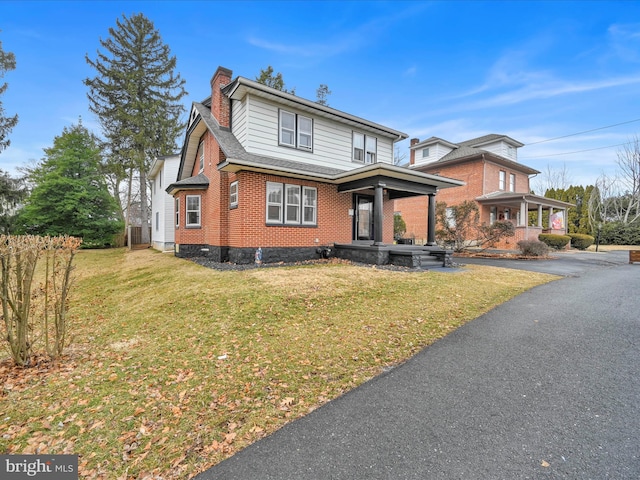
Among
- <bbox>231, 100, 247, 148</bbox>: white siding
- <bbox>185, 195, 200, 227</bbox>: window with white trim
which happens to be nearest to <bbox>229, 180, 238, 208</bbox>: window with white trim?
<bbox>231, 100, 247, 148</bbox>: white siding

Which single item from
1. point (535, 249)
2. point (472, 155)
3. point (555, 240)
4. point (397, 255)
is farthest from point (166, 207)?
point (555, 240)

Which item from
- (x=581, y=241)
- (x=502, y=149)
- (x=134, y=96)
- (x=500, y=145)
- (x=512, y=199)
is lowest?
(x=581, y=241)

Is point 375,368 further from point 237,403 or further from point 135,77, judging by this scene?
point 135,77

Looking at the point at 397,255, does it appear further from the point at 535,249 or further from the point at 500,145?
the point at 500,145

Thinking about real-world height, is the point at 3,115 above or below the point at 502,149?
above

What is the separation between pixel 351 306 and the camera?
5.86 m

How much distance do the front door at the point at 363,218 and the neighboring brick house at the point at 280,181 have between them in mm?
47

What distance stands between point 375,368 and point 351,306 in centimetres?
233

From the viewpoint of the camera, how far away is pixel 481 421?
2.49m

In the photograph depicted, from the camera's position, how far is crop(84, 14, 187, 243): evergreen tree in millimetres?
23672

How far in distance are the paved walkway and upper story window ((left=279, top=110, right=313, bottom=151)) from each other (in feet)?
32.3

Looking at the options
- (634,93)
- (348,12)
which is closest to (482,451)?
(348,12)

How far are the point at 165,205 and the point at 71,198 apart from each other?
26.3 ft

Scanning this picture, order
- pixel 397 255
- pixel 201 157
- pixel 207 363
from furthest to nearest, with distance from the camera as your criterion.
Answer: pixel 201 157 → pixel 397 255 → pixel 207 363
